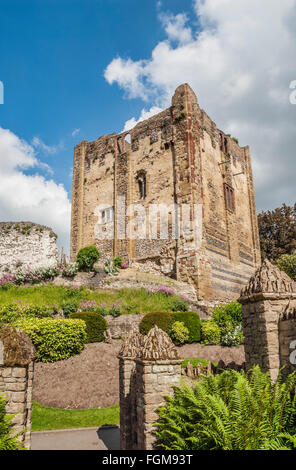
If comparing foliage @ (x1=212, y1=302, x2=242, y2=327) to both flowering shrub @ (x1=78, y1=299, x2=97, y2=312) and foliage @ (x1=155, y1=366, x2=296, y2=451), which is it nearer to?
flowering shrub @ (x1=78, y1=299, x2=97, y2=312)

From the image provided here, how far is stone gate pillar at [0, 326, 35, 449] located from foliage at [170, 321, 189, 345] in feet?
31.8

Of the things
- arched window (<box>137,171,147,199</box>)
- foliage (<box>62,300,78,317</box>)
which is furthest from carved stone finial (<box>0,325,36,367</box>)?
arched window (<box>137,171,147,199</box>)

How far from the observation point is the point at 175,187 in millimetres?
23906

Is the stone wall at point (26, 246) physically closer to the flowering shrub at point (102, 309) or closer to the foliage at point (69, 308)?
the foliage at point (69, 308)

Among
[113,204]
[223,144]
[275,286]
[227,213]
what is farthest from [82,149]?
[275,286]

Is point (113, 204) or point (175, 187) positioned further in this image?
point (113, 204)

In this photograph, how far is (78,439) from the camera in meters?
7.47

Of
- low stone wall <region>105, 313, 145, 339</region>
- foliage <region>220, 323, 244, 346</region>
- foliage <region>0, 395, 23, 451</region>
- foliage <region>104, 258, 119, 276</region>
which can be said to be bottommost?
foliage <region>0, 395, 23, 451</region>

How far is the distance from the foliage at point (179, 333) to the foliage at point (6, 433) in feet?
34.0

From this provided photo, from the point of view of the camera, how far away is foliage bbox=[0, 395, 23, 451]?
153 inches

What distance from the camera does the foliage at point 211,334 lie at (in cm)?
1451

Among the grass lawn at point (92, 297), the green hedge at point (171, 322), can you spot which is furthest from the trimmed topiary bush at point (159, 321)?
the grass lawn at point (92, 297)
